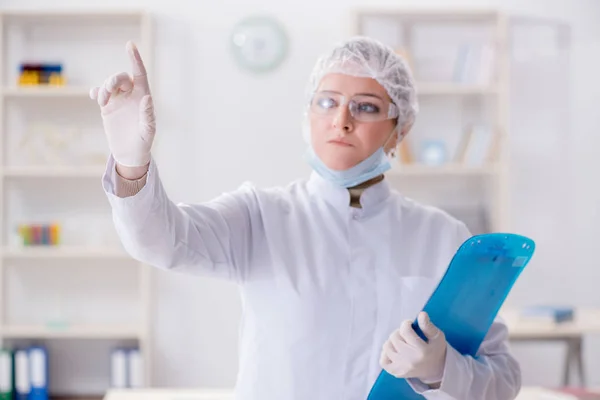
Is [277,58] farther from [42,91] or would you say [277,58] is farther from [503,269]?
[503,269]

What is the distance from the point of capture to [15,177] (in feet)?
14.3

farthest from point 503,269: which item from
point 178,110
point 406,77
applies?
point 178,110

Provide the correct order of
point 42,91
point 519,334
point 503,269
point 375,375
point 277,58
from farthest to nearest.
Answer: point 277,58 → point 42,91 → point 519,334 → point 375,375 → point 503,269

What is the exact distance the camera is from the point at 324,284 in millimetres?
1485

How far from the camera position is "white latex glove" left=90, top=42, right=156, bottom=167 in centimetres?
117

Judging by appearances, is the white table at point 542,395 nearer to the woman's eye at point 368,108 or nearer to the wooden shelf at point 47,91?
the woman's eye at point 368,108

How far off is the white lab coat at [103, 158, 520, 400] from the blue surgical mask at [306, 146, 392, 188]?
27 mm

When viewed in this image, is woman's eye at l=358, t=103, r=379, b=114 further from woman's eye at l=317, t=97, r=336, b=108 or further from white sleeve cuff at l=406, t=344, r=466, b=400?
white sleeve cuff at l=406, t=344, r=466, b=400

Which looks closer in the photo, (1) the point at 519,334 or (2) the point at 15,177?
(1) the point at 519,334

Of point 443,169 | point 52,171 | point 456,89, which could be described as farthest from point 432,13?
point 52,171

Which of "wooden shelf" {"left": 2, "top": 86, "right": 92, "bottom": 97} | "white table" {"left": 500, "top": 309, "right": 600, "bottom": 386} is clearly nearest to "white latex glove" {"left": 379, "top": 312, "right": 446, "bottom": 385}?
"white table" {"left": 500, "top": 309, "right": 600, "bottom": 386}

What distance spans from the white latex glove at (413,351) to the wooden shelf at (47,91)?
310cm

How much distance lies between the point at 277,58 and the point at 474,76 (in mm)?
1074

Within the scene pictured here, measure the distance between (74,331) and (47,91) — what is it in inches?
49.6
